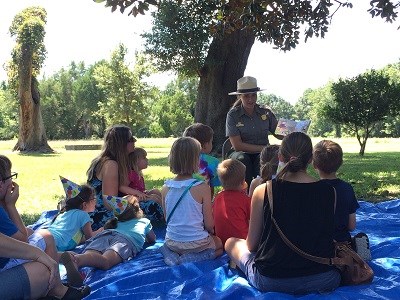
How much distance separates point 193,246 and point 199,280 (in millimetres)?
511

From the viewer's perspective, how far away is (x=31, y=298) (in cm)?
304

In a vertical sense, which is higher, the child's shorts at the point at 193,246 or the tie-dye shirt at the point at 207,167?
the tie-dye shirt at the point at 207,167

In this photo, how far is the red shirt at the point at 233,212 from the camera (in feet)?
14.1

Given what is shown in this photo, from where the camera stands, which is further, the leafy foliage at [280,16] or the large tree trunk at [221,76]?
the large tree trunk at [221,76]

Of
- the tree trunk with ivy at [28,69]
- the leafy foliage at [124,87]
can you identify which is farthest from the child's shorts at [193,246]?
the leafy foliage at [124,87]

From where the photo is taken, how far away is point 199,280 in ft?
12.2

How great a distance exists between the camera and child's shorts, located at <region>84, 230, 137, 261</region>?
4348 mm

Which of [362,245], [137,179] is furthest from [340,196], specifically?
[137,179]

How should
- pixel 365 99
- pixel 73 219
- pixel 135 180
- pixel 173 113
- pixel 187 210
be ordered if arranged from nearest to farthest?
1. pixel 187 210
2. pixel 73 219
3. pixel 135 180
4. pixel 365 99
5. pixel 173 113

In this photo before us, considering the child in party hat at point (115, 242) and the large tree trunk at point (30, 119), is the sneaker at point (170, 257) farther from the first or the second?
the large tree trunk at point (30, 119)

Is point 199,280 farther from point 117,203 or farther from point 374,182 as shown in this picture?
point 374,182

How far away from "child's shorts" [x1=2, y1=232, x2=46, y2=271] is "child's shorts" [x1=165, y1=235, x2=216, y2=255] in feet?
3.72

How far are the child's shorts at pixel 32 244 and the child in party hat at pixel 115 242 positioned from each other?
18 centimetres

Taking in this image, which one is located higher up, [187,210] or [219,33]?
[219,33]
